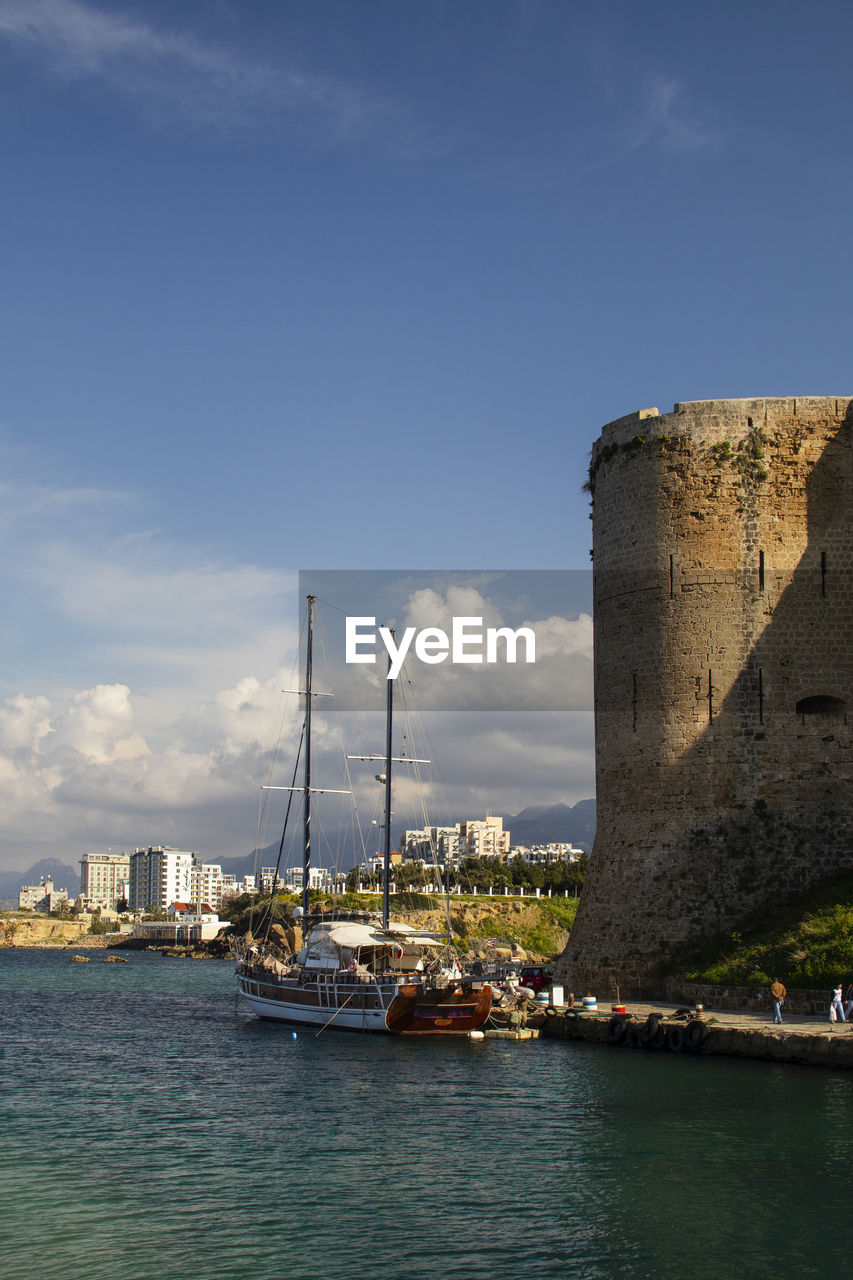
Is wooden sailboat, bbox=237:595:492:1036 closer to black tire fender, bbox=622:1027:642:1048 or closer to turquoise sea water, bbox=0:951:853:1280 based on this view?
turquoise sea water, bbox=0:951:853:1280

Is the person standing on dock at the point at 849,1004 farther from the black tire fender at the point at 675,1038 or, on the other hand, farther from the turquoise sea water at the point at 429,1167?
the black tire fender at the point at 675,1038

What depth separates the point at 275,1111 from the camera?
18.8 metres

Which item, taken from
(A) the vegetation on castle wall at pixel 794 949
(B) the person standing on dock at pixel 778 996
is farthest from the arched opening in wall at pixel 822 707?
(B) the person standing on dock at pixel 778 996

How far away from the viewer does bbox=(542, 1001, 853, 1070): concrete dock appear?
1895 centimetres

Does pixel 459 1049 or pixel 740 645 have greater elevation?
pixel 740 645

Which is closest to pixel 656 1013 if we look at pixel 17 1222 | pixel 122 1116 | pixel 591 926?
pixel 591 926

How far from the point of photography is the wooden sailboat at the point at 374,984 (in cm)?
2805

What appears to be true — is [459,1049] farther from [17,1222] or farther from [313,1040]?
[17,1222]

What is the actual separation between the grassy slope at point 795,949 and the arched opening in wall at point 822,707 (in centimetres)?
334

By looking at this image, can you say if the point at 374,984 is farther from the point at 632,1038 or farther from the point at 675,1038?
the point at 675,1038

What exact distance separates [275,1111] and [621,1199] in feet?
24.9

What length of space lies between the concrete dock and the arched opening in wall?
6512mm

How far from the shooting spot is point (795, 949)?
71.9 ft

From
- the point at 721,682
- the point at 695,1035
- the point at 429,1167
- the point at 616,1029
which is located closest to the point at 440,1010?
the point at 616,1029
